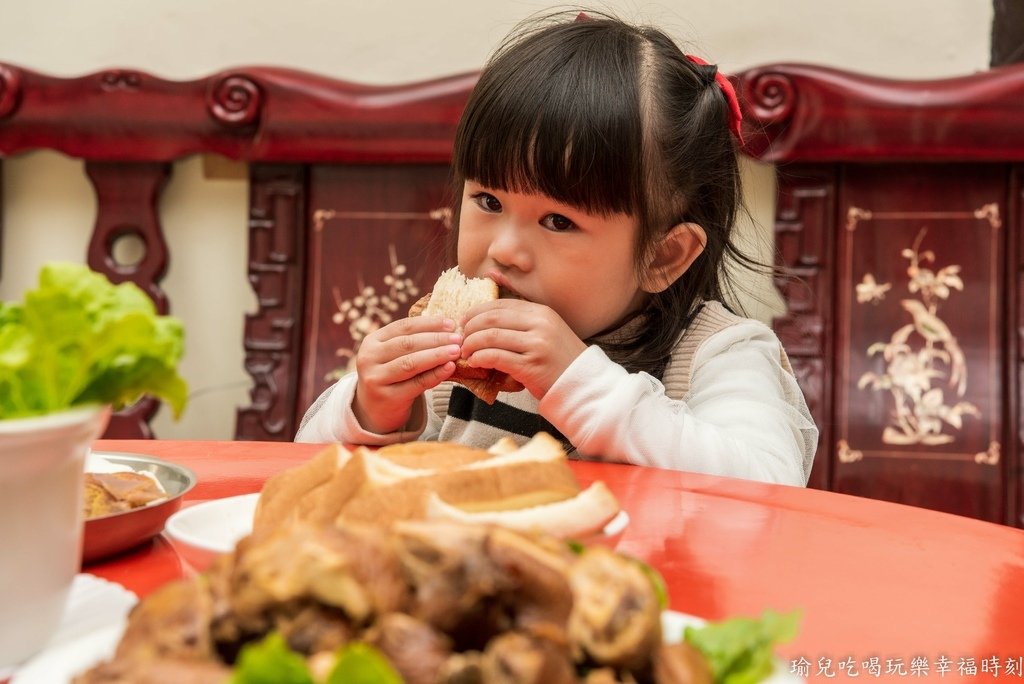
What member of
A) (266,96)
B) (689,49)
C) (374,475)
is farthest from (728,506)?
(266,96)

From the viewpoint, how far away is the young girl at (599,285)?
4.22ft

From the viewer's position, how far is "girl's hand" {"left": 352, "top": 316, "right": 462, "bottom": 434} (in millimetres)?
1295

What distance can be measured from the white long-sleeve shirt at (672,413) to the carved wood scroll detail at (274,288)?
0.58m

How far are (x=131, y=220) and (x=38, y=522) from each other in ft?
6.51

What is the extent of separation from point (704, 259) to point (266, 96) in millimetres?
1065

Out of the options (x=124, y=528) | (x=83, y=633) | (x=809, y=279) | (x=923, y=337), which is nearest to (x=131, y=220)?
(x=809, y=279)

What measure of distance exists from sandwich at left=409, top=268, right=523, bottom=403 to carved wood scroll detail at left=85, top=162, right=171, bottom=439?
113 centimetres

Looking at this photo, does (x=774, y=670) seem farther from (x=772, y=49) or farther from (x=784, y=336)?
(x=772, y=49)

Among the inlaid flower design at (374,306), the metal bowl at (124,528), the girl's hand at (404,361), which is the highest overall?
the inlaid flower design at (374,306)

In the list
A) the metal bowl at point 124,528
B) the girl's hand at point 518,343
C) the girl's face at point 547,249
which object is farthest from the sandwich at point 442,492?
the girl's face at point 547,249

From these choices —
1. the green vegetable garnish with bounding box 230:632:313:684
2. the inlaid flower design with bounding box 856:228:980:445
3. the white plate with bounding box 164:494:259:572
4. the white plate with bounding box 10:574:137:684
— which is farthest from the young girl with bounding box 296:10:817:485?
the green vegetable garnish with bounding box 230:632:313:684

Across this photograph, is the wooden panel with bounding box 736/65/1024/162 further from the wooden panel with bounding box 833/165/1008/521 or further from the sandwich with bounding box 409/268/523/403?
the sandwich with bounding box 409/268/523/403

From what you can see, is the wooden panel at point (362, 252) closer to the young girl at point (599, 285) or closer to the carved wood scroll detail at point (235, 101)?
the carved wood scroll detail at point (235, 101)

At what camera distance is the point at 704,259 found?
1.64 meters
